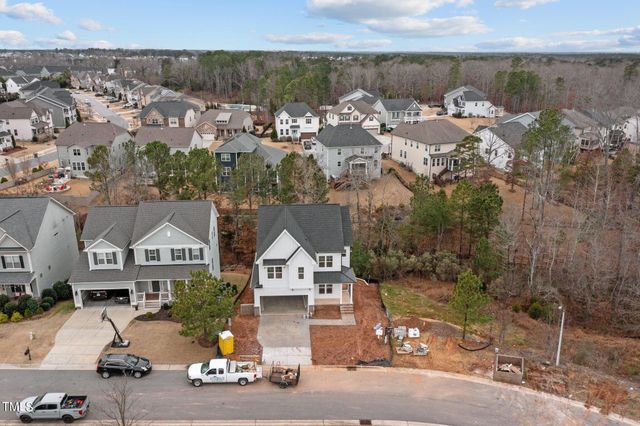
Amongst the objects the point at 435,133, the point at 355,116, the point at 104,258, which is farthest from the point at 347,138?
the point at 104,258

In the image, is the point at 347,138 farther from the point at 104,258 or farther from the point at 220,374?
the point at 220,374

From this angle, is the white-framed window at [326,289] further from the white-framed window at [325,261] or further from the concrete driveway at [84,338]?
the concrete driveway at [84,338]

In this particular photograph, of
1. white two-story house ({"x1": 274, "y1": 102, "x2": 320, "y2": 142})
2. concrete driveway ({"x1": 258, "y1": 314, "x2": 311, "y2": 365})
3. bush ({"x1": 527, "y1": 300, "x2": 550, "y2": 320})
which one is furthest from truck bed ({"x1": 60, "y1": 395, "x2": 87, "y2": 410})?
white two-story house ({"x1": 274, "y1": 102, "x2": 320, "y2": 142})

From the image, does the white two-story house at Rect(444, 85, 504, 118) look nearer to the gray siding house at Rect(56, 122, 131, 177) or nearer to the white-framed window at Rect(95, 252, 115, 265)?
the gray siding house at Rect(56, 122, 131, 177)

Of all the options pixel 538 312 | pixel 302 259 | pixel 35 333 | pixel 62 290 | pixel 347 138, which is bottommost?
pixel 538 312

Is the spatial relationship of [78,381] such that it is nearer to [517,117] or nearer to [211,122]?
[211,122]
